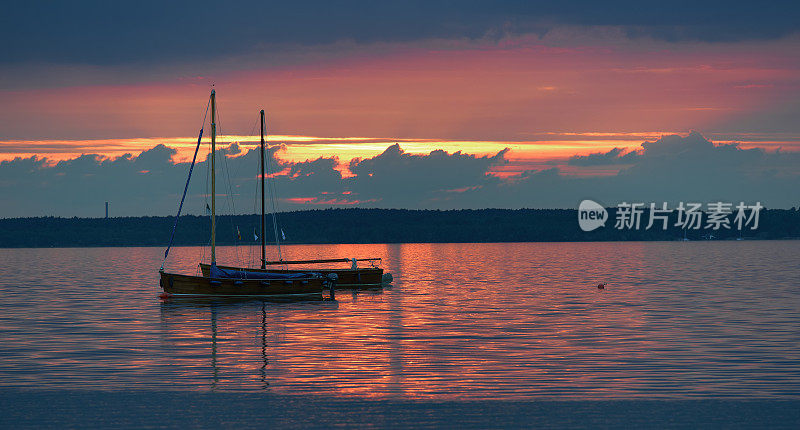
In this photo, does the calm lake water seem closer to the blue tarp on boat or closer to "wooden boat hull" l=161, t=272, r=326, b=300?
"wooden boat hull" l=161, t=272, r=326, b=300

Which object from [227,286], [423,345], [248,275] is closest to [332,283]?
[248,275]

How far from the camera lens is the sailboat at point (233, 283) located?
70.9 metres

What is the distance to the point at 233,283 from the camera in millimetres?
71000

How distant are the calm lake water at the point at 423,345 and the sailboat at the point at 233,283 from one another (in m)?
1.28

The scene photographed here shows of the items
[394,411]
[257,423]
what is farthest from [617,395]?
[257,423]

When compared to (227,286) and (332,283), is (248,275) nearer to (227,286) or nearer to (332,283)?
(227,286)

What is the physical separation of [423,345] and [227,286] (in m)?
33.3

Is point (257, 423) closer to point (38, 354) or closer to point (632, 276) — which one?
point (38, 354)

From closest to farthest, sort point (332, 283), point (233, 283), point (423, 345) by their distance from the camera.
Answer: point (423, 345), point (233, 283), point (332, 283)

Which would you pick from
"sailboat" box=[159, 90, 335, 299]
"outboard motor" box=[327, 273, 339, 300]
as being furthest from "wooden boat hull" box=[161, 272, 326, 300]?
"outboard motor" box=[327, 273, 339, 300]

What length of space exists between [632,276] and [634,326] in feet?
226

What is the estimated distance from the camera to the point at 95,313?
6262 centimetres

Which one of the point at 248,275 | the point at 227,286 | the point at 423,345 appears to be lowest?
the point at 423,345

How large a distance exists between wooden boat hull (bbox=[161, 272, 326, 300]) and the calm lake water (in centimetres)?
116
